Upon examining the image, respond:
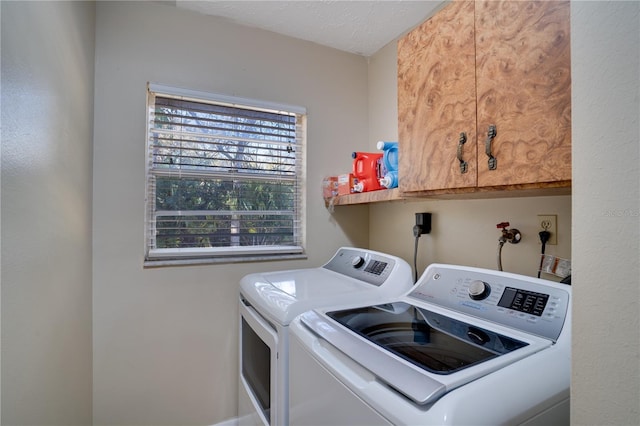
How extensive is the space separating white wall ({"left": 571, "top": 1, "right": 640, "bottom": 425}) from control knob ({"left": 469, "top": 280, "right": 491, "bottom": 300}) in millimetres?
624

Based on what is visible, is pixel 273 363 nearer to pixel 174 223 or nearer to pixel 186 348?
pixel 186 348

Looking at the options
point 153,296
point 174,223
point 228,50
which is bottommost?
point 153,296

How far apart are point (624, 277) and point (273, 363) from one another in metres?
1.01

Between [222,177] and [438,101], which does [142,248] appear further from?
[438,101]

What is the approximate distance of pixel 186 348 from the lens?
1.66 m

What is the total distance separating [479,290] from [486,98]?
65 cm

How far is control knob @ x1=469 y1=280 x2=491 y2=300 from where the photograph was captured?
1063mm

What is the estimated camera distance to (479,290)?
108 cm

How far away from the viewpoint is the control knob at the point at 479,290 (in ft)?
3.49

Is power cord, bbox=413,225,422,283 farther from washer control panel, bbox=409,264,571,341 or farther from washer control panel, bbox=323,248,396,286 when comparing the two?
washer control panel, bbox=409,264,571,341

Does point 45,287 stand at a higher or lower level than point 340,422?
higher

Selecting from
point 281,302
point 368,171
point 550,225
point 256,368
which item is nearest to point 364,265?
point 368,171

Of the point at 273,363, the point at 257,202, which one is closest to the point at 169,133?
the point at 257,202

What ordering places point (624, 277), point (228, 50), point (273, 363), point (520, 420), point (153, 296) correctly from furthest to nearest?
1. point (228, 50)
2. point (153, 296)
3. point (273, 363)
4. point (520, 420)
5. point (624, 277)
